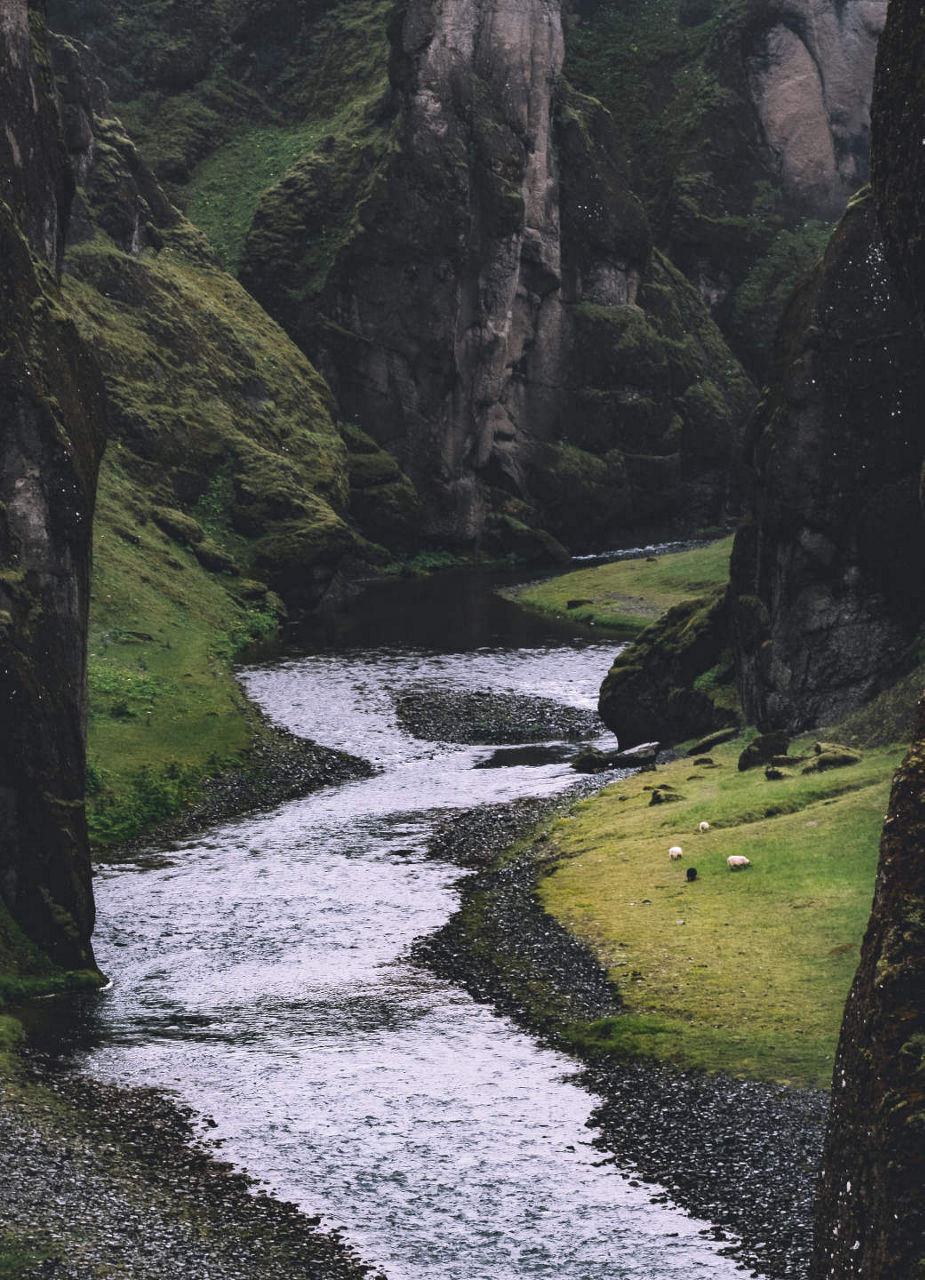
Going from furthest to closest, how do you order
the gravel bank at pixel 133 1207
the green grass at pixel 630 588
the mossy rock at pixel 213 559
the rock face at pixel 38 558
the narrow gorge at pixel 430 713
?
1. the green grass at pixel 630 588
2. the mossy rock at pixel 213 559
3. the rock face at pixel 38 558
4. the narrow gorge at pixel 430 713
5. the gravel bank at pixel 133 1207

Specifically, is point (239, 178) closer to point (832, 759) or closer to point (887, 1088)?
point (832, 759)

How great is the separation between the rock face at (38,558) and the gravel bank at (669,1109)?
31.0 feet

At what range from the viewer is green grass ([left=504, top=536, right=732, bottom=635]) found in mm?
99250

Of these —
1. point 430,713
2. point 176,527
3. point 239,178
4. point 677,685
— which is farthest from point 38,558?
point 239,178

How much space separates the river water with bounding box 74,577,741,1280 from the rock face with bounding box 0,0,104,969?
10.7 ft

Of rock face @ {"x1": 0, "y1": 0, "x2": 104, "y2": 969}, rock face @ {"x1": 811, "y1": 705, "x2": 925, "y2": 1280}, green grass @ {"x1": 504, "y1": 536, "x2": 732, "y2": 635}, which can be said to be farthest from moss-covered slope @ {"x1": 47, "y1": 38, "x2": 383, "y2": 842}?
rock face @ {"x1": 811, "y1": 705, "x2": 925, "y2": 1280}

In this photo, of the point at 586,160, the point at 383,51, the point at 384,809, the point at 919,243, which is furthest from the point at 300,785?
the point at 383,51

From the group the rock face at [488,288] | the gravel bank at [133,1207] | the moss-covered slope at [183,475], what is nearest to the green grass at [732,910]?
the gravel bank at [133,1207]

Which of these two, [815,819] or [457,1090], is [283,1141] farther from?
[815,819]

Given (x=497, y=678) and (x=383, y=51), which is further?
(x=383, y=51)

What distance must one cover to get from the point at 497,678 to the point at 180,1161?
54.0 meters

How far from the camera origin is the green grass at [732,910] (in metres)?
29.4

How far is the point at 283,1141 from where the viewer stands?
25625mm

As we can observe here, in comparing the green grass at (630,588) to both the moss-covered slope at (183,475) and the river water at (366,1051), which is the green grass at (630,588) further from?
the river water at (366,1051)
